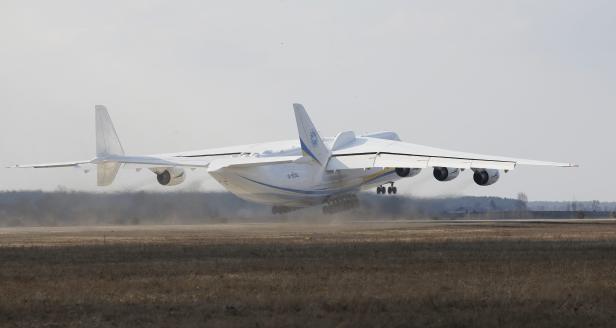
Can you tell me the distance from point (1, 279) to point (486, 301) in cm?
941

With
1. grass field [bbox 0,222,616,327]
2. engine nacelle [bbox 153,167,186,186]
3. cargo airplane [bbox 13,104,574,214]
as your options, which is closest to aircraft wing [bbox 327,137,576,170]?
cargo airplane [bbox 13,104,574,214]

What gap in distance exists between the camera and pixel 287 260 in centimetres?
2377

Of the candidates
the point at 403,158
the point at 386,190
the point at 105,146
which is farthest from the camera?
the point at 386,190

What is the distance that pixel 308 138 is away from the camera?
58.3 meters

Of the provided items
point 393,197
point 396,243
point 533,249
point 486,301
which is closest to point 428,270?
point 486,301

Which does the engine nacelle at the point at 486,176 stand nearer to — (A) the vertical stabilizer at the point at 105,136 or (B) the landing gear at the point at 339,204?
(B) the landing gear at the point at 339,204

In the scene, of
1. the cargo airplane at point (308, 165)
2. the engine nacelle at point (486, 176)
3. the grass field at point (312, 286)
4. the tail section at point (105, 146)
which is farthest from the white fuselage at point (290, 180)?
the grass field at point (312, 286)

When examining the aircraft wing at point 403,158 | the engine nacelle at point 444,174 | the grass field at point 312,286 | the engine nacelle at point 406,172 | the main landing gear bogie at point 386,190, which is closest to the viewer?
the grass field at point 312,286

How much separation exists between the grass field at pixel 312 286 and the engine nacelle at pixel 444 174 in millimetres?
25933

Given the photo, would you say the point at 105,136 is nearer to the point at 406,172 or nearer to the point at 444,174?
the point at 444,174

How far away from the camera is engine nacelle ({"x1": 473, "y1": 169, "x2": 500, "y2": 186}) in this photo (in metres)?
51.0

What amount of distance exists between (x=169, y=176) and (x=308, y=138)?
7.98m

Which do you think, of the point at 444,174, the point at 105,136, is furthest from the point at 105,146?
the point at 444,174

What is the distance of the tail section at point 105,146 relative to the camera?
50.5 m
